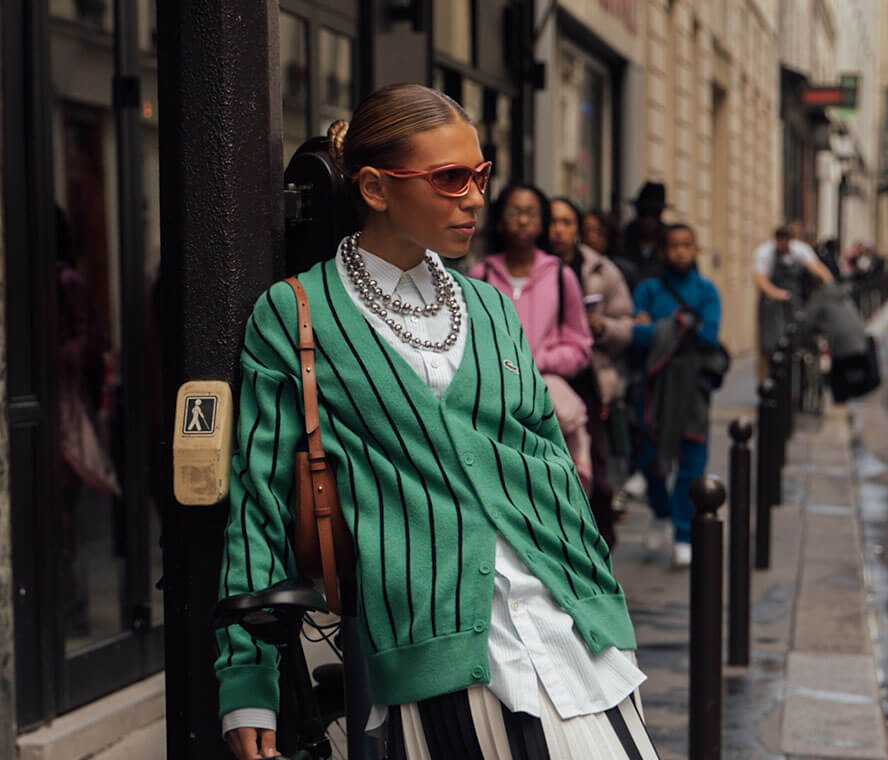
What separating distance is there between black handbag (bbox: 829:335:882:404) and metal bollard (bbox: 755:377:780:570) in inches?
190

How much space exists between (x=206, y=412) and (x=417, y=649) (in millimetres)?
466

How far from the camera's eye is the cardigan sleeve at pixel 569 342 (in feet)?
17.5

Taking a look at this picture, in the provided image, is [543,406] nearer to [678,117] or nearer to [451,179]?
[451,179]

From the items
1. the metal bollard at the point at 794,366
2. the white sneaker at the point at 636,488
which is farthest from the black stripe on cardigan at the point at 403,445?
the metal bollard at the point at 794,366

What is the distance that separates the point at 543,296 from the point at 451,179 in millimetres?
3313

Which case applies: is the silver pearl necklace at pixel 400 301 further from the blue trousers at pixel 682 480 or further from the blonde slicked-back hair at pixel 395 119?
the blue trousers at pixel 682 480

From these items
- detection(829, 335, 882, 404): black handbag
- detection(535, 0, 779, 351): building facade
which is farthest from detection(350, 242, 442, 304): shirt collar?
detection(829, 335, 882, 404): black handbag

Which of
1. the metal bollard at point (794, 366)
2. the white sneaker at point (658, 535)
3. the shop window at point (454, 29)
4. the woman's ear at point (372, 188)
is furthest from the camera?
the metal bollard at point (794, 366)

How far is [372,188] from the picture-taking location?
215cm

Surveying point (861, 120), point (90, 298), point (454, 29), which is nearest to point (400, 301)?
point (90, 298)

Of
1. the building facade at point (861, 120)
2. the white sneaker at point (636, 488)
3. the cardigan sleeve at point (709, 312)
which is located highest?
the building facade at point (861, 120)

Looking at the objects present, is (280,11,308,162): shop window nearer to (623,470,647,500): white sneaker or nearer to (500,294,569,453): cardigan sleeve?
(623,470,647,500): white sneaker

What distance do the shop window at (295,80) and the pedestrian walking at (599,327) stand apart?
1.24 metres

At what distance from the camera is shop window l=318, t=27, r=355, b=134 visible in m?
6.58
